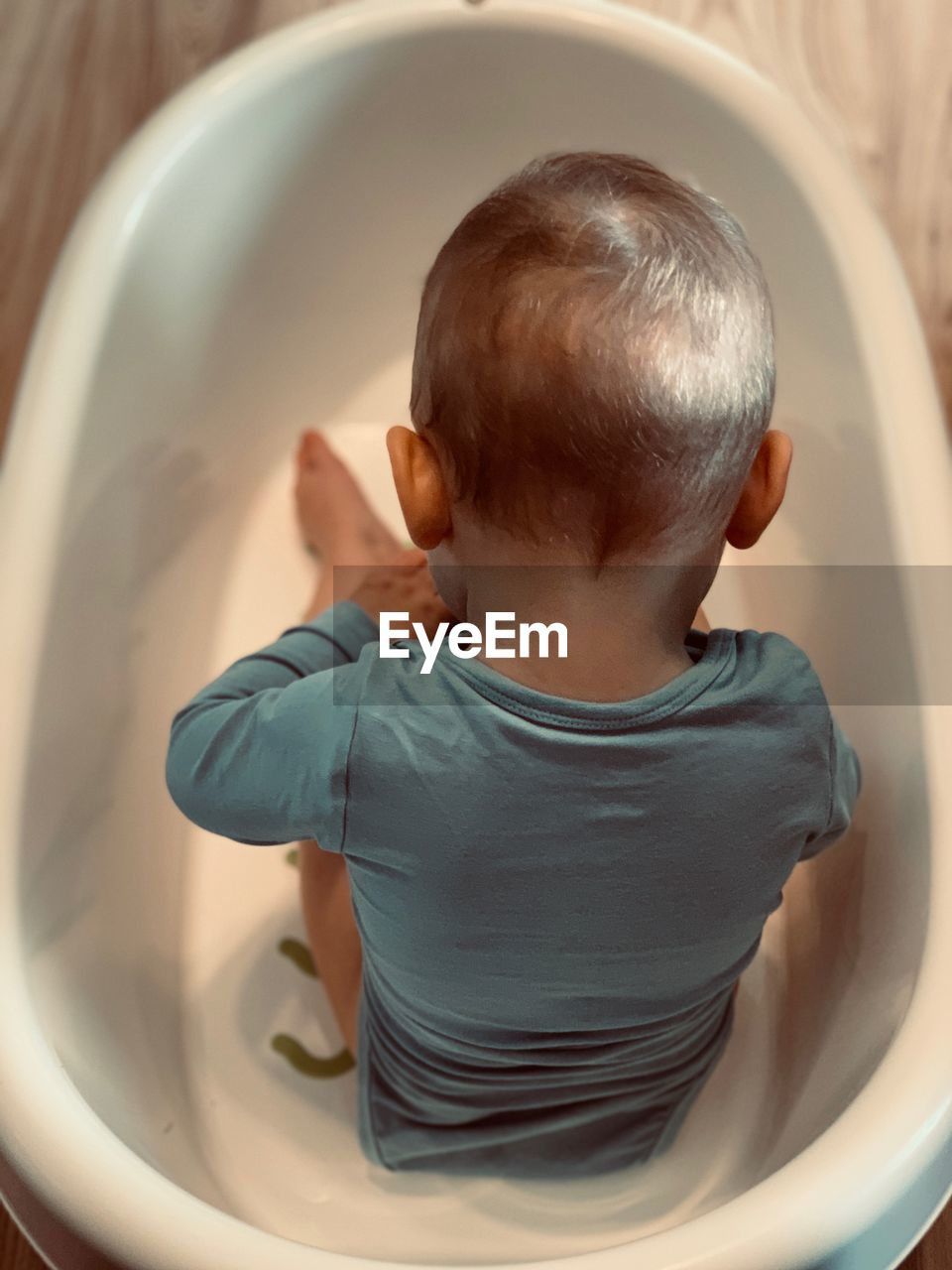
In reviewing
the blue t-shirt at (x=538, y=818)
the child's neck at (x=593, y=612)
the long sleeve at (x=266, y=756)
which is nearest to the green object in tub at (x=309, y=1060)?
the blue t-shirt at (x=538, y=818)

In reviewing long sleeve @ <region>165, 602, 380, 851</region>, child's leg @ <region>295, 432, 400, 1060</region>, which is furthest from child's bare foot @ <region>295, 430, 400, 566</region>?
long sleeve @ <region>165, 602, 380, 851</region>

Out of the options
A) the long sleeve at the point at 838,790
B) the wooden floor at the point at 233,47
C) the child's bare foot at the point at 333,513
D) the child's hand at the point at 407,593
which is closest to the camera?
the long sleeve at the point at 838,790

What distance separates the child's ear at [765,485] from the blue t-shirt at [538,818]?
58 millimetres

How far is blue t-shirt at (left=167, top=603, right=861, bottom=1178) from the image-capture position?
22.6 inches

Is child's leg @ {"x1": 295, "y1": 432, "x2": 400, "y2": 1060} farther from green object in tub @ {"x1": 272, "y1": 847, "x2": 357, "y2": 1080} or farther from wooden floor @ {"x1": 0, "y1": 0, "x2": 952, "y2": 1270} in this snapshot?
wooden floor @ {"x1": 0, "y1": 0, "x2": 952, "y2": 1270}

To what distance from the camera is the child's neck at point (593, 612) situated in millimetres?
556

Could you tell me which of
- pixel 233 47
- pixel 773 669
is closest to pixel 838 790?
pixel 773 669

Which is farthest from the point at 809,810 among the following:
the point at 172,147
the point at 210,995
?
the point at 172,147

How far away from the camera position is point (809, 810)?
62cm

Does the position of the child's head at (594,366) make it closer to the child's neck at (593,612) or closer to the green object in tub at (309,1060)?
the child's neck at (593,612)

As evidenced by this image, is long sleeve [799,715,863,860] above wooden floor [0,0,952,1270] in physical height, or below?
below

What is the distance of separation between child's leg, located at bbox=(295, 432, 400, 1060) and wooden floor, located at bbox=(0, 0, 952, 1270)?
41 centimetres

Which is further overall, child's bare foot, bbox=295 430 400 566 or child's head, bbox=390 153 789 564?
child's bare foot, bbox=295 430 400 566

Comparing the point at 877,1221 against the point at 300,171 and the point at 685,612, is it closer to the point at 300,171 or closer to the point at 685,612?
the point at 685,612
